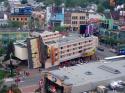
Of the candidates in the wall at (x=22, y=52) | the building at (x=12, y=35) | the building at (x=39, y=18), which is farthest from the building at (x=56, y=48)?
the building at (x=39, y=18)

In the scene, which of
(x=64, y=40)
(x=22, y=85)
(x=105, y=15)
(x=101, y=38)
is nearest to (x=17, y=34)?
(x=64, y=40)

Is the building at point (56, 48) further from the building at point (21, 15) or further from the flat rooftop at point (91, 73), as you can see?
the building at point (21, 15)

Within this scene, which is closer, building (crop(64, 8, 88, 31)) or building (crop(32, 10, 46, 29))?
building (crop(32, 10, 46, 29))

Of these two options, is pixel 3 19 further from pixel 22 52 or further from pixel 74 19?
pixel 22 52

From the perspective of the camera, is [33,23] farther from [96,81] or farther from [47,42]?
[96,81]

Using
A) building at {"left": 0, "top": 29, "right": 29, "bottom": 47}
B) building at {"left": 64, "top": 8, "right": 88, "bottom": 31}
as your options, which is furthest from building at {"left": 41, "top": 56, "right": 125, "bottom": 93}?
building at {"left": 64, "top": 8, "right": 88, "bottom": 31}

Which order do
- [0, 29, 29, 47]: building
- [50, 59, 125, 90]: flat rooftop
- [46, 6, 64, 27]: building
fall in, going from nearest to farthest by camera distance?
[50, 59, 125, 90]: flat rooftop, [0, 29, 29, 47]: building, [46, 6, 64, 27]: building

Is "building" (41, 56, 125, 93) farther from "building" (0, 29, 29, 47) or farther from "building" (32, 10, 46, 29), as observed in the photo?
"building" (32, 10, 46, 29)
